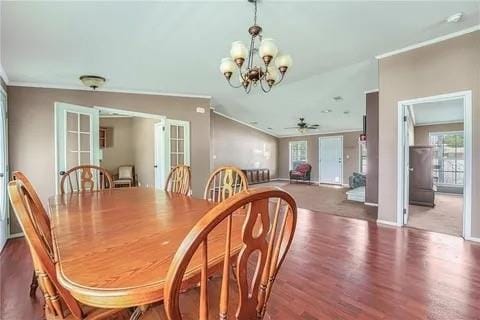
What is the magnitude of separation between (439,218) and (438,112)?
159 inches

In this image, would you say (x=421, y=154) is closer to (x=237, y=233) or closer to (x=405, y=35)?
(x=405, y=35)

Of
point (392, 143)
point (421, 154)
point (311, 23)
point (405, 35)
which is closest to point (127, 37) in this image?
point (311, 23)

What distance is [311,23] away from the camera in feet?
9.37

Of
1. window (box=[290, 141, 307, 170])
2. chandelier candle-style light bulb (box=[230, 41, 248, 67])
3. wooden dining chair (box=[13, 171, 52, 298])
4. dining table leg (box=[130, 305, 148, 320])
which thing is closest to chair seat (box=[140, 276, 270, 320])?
dining table leg (box=[130, 305, 148, 320])

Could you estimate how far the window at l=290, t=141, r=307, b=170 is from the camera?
11.4 meters

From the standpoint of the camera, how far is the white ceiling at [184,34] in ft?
7.95

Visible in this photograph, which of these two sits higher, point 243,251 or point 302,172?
point 243,251

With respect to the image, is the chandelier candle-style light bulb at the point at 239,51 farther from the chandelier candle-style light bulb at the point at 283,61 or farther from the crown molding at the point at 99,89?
the crown molding at the point at 99,89

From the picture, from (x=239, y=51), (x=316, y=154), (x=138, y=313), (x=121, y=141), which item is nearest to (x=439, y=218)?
(x=239, y=51)

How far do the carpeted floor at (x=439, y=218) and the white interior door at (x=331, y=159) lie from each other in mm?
4654

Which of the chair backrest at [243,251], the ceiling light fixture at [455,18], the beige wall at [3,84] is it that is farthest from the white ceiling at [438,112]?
the beige wall at [3,84]

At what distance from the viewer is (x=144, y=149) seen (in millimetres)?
7000

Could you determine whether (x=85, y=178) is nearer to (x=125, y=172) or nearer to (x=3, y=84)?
(x=3, y=84)

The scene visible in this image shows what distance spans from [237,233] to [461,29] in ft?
12.7
